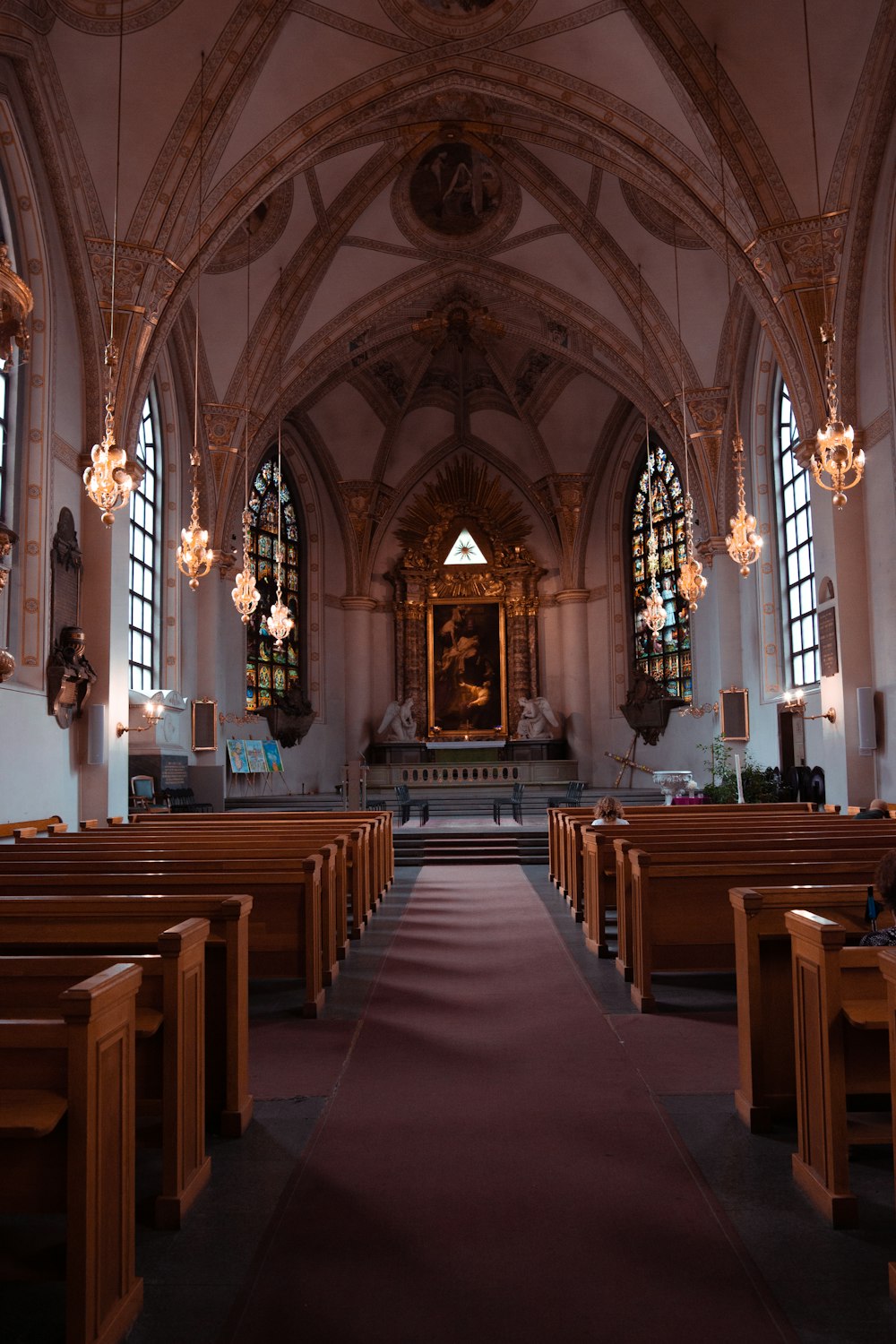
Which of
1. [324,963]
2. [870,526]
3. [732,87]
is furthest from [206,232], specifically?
[324,963]

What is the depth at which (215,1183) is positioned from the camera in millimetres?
3697

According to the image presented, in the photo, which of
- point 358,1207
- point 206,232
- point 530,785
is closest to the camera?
point 358,1207

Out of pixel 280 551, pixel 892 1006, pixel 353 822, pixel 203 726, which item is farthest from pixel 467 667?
pixel 892 1006

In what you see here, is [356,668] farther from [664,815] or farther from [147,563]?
[664,815]

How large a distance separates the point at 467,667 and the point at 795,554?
11.7 meters

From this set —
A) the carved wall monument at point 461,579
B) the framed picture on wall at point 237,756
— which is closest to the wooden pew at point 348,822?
the framed picture on wall at point 237,756

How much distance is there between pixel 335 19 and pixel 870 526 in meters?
9.47

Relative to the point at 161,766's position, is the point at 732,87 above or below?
above

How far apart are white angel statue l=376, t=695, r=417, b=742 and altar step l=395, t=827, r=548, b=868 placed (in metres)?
10.2

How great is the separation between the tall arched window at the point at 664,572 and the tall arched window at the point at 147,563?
1061 cm

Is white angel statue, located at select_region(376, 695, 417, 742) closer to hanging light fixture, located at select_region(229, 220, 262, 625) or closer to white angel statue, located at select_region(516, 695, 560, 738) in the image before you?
white angel statue, located at select_region(516, 695, 560, 738)

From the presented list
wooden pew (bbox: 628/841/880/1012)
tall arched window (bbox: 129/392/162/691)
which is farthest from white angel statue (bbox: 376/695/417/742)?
wooden pew (bbox: 628/841/880/1012)

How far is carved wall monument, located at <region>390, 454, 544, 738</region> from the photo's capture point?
27172mm

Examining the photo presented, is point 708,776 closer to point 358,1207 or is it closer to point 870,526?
point 870,526
